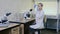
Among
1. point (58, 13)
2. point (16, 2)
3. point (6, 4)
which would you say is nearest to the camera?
point (6, 4)

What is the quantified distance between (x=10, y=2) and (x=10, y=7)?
0.16 metres

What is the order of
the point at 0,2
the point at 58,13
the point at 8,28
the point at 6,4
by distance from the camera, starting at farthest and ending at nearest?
the point at 58,13
the point at 6,4
the point at 0,2
the point at 8,28

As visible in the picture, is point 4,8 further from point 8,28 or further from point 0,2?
point 8,28

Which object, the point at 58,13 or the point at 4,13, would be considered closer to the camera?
the point at 4,13

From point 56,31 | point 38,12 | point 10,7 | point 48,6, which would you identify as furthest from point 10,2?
point 56,31

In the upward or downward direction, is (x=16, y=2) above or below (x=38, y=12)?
above

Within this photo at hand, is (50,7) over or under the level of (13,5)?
under

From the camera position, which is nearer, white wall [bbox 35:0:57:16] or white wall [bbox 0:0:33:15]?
white wall [bbox 0:0:33:15]

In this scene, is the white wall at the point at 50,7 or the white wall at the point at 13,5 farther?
the white wall at the point at 50,7

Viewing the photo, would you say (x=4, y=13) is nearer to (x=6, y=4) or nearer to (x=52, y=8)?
(x=6, y=4)

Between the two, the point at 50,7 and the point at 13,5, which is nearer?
the point at 13,5

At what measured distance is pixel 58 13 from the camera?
5.55 meters

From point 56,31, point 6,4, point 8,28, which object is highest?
point 6,4

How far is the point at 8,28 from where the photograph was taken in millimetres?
2736
